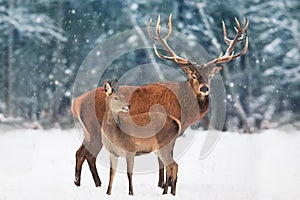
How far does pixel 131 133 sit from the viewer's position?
5891 mm

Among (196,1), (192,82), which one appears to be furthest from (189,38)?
(192,82)

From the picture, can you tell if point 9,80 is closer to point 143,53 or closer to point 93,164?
point 143,53

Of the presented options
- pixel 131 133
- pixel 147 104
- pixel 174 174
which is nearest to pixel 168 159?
pixel 174 174

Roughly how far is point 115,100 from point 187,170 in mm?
2868

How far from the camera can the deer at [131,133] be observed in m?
5.84

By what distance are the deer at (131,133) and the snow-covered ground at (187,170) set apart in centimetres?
48

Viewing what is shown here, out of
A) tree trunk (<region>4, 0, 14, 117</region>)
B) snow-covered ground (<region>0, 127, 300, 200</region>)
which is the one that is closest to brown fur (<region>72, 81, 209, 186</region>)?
snow-covered ground (<region>0, 127, 300, 200</region>)

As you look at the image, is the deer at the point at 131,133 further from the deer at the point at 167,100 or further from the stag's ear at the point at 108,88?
the deer at the point at 167,100

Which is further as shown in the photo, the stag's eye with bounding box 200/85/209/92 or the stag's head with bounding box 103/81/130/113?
the stag's eye with bounding box 200/85/209/92

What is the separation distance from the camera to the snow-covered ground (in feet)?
21.5

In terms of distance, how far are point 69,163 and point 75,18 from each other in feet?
9.61

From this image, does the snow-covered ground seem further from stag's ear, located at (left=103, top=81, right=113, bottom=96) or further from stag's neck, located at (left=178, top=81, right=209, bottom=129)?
stag's ear, located at (left=103, top=81, right=113, bottom=96)

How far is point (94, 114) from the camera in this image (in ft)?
20.4

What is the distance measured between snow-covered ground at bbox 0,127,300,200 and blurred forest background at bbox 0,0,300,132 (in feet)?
1.49
